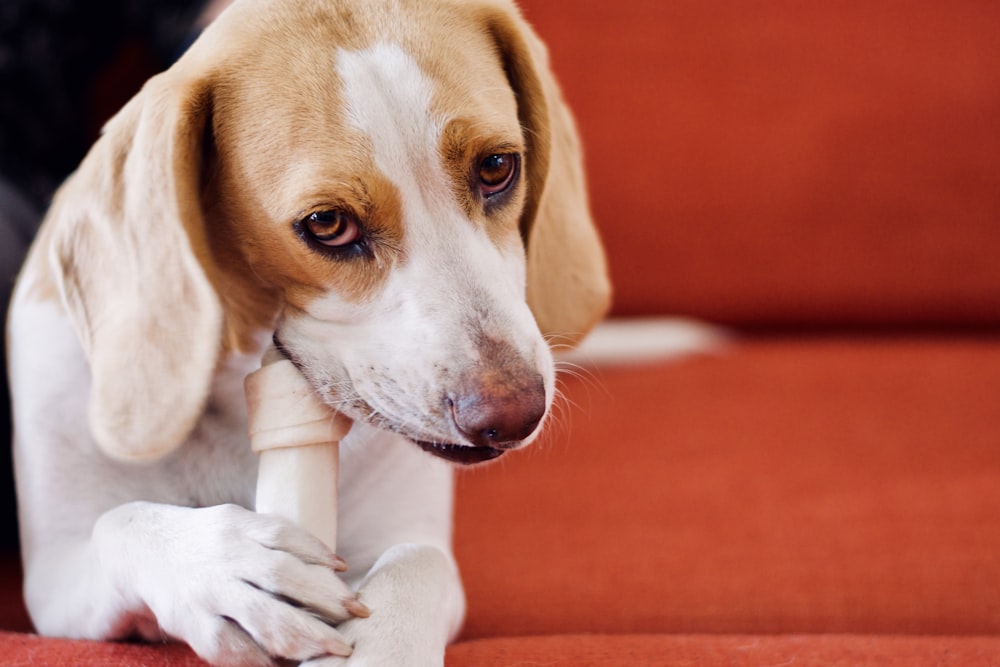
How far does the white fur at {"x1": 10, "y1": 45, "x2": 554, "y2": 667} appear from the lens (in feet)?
2.98

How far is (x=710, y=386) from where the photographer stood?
199cm

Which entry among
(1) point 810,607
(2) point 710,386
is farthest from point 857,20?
(1) point 810,607

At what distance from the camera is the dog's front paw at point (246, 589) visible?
0.89 meters

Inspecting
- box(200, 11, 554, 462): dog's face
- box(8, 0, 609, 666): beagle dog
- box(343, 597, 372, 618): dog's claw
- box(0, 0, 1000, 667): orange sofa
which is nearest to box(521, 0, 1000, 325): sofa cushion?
Answer: box(0, 0, 1000, 667): orange sofa

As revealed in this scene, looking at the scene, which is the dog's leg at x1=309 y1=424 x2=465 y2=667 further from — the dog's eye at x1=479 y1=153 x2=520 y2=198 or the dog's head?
the dog's eye at x1=479 y1=153 x2=520 y2=198

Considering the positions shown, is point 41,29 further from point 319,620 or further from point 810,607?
point 810,607

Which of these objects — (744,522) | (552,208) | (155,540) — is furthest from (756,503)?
(155,540)

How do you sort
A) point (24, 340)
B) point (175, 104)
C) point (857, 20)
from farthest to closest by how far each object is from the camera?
point (857, 20), point (24, 340), point (175, 104)

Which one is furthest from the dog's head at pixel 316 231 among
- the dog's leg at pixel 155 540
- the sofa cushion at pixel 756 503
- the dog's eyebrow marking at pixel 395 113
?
the sofa cushion at pixel 756 503

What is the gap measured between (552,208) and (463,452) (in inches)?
15.6

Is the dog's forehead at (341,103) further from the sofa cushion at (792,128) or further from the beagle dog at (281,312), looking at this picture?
the sofa cushion at (792,128)

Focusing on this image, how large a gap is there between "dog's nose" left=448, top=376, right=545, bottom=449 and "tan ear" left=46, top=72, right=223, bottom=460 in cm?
27

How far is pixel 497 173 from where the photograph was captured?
110cm

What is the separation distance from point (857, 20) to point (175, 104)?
5.24 feet
